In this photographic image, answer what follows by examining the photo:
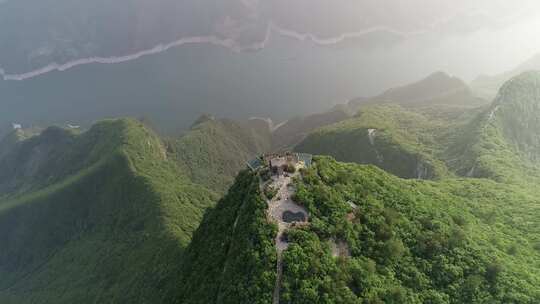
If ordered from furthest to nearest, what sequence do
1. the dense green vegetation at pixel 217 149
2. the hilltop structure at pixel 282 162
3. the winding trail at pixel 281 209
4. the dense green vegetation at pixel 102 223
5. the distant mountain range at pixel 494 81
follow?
the distant mountain range at pixel 494 81 < the dense green vegetation at pixel 217 149 < the dense green vegetation at pixel 102 223 < the hilltop structure at pixel 282 162 < the winding trail at pixel 281 209

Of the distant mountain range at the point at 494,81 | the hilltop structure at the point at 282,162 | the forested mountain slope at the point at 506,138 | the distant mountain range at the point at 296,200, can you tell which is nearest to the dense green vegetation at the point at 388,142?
the distant mountain range at the point at 296,200

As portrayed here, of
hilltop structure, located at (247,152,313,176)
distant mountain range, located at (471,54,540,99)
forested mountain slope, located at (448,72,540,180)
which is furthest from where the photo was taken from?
distant mountain range, located at (471,54,540,99)

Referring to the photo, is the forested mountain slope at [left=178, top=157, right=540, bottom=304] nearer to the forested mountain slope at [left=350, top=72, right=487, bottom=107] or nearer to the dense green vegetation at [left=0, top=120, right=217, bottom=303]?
the dense green vegetation at [left=0, top=120, right=217, bottom=303]

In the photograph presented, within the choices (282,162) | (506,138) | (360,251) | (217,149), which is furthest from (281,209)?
(217,149)

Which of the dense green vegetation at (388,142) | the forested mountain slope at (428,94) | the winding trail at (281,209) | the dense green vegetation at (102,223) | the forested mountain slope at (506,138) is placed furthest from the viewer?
the forested mountain slope at (428,94)

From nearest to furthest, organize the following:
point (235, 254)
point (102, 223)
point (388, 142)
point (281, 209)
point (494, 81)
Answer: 1. point (235, 254)
2. point (281, 209)
3. point (388, 142)
4. point (102, 223)
5. point (494, 81)

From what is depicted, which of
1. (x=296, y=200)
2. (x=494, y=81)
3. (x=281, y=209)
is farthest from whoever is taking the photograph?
(x=494, y=81)

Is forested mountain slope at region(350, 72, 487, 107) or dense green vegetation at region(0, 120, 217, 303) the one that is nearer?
dense green vegetation at region(0, 120, 217, 303)

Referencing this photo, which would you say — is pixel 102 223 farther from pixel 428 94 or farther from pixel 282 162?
pixel 428 94

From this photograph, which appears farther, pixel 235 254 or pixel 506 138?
pixel 506 138

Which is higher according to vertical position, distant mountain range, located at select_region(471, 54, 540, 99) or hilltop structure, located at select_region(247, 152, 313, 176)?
hilltop structure, located at select_region(247, 152, 313, 176)

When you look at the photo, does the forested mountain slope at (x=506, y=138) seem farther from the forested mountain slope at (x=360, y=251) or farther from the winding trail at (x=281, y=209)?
the winding trail at (x=281, y=209)

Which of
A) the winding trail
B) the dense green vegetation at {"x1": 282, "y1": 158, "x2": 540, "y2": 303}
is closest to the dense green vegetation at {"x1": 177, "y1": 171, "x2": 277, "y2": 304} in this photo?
the winding trail
